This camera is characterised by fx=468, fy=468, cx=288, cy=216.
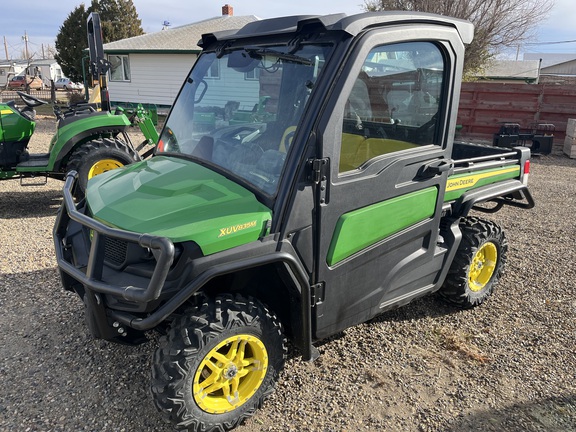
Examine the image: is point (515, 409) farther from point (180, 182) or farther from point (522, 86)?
point (522, 86)

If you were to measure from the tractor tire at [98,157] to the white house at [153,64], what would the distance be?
14359 mm

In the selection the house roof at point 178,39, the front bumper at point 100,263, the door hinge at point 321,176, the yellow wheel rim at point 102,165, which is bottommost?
the yellow wheel rim at point 102,165

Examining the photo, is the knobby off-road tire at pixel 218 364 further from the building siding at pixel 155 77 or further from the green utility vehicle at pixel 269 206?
the building siding at pixel 155 77

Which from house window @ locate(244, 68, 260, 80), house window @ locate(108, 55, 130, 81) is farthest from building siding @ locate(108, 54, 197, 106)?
house window @ locate(244, 68, 260, 80)

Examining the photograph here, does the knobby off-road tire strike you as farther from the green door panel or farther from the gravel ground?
the green door panel

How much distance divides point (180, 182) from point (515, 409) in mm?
2328

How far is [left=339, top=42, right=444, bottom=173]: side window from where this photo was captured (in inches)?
99.5

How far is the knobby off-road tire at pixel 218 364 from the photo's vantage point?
2238 mm

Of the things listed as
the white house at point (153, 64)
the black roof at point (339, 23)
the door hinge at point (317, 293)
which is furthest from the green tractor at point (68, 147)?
the white house at point (153, 64)

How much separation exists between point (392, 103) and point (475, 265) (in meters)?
1.79

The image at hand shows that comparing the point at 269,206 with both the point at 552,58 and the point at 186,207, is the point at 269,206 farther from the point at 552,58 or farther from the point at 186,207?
the point at 552,58

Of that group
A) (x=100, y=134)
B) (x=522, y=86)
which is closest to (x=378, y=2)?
(x=522, y=86)

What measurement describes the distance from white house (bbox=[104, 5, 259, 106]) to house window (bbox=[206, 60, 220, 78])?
17760 mm

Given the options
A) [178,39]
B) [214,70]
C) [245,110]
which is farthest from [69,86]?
[245,110]
